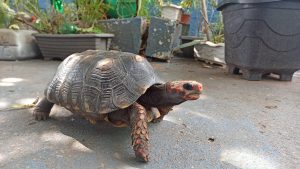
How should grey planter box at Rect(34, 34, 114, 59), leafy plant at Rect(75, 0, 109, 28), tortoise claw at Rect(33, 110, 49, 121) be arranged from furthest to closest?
leafy plant at Rect(75, 0, 109, 28) < grey planter box at Rect(34, 34, 114, 59) < tortoise claw at Rect(33, 110, 49, 121)

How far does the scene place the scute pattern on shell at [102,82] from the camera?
4.00 ft

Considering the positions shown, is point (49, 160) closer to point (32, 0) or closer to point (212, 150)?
point (212, 150)

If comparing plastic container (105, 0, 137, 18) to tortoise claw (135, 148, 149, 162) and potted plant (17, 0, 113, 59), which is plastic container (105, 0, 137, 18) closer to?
potted plant (17, 0, 113, 59)

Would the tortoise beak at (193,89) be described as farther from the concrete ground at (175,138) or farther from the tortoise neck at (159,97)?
the concrete ground at (175,138)

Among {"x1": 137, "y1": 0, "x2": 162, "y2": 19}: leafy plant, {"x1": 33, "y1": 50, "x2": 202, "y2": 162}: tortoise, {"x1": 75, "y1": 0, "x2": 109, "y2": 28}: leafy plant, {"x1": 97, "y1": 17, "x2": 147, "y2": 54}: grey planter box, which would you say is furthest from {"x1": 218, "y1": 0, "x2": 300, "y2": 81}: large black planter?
{"x1": 33, "y1": 50, "x2": 202, "y2": 162}: tortoise

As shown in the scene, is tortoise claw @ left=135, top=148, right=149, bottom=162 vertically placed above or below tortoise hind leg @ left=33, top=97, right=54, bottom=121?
below

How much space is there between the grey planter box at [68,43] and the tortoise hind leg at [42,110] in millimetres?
1911

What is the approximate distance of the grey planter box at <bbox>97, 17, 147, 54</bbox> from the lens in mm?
3730


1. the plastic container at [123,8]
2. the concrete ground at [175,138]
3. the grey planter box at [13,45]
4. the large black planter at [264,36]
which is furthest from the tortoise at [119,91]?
the plastic container at [123,8]

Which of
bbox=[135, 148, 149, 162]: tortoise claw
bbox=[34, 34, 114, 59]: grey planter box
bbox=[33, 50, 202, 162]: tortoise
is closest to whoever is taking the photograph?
bbox=[135, 148, 149, 162]: tortoise claw

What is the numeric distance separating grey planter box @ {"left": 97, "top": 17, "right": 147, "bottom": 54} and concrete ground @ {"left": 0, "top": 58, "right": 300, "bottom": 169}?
1857 mm

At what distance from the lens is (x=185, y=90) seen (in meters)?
1.21

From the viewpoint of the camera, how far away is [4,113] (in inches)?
62.4

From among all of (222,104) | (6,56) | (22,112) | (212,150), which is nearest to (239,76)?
(222,104)
